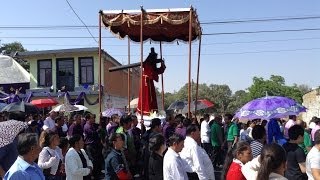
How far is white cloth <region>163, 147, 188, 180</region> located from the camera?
19.9ft

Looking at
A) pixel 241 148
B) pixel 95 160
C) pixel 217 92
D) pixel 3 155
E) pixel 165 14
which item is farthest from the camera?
pixel 217 92

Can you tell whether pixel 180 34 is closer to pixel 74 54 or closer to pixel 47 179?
pixel 47 179

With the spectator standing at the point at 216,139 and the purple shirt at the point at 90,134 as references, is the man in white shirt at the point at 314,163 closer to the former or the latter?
the purple shirt at the point at 90,134

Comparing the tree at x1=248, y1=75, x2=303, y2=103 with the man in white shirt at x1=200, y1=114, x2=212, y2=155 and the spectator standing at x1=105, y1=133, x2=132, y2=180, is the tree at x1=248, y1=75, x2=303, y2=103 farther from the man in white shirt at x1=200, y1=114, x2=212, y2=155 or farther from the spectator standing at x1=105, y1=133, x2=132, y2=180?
the spectator standing at x1=105, y1=133, x2=132, y2=180

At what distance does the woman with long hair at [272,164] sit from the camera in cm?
381

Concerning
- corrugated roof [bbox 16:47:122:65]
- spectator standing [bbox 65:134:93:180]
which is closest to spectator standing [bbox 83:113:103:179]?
spectator standing [bbox 65:134:93:180]

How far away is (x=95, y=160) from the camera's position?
40.0 feet

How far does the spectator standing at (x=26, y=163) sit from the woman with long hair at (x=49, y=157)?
292cm

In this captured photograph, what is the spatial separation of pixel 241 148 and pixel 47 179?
327 centimetres

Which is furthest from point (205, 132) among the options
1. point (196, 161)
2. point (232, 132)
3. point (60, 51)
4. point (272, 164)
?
point (60, 51)

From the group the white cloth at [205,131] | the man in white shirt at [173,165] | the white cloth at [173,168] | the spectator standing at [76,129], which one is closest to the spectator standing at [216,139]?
the white cloth at [205,131]

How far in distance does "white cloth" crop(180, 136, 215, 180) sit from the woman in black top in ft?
1.43

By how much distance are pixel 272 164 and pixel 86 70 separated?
91.1 ft

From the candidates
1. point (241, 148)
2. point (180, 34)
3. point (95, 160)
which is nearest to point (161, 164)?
point (241, 148)
